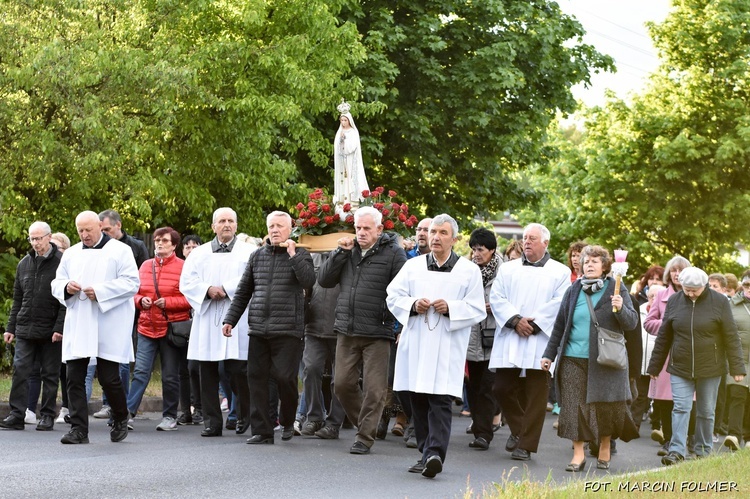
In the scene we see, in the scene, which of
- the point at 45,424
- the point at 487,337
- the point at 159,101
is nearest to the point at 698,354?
the point at 487,337

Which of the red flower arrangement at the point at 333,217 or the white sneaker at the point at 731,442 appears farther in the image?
the red flower arrangement at the point at 333,217

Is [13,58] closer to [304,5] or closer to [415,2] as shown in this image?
[304,5]

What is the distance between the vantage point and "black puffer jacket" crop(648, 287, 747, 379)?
37.5 feet

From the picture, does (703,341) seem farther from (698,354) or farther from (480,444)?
(480,444)

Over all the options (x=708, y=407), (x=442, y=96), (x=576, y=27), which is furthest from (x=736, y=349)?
(x=576, y=27)

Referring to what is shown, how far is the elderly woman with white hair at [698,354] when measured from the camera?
1142cm

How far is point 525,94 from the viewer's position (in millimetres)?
27703

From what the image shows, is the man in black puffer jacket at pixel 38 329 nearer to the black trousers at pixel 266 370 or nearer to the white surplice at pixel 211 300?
the white surplice at pixel 211 300

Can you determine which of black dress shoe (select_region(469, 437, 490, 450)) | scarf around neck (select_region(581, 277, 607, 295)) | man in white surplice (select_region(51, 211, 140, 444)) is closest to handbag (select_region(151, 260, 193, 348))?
man in white surplice (select_region(51, 211, 140, 444))

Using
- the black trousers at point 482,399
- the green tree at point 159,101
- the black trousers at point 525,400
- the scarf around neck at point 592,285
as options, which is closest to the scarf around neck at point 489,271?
the black trousers at point 482,399

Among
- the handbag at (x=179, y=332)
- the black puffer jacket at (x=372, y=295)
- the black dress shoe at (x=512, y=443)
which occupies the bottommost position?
the black dress shoe at (x=512, y=443)

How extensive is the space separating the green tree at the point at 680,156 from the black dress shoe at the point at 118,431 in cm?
2594

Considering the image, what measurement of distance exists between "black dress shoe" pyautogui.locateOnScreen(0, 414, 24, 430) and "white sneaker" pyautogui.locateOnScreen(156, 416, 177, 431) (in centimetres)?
136

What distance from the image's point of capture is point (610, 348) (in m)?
10.6
